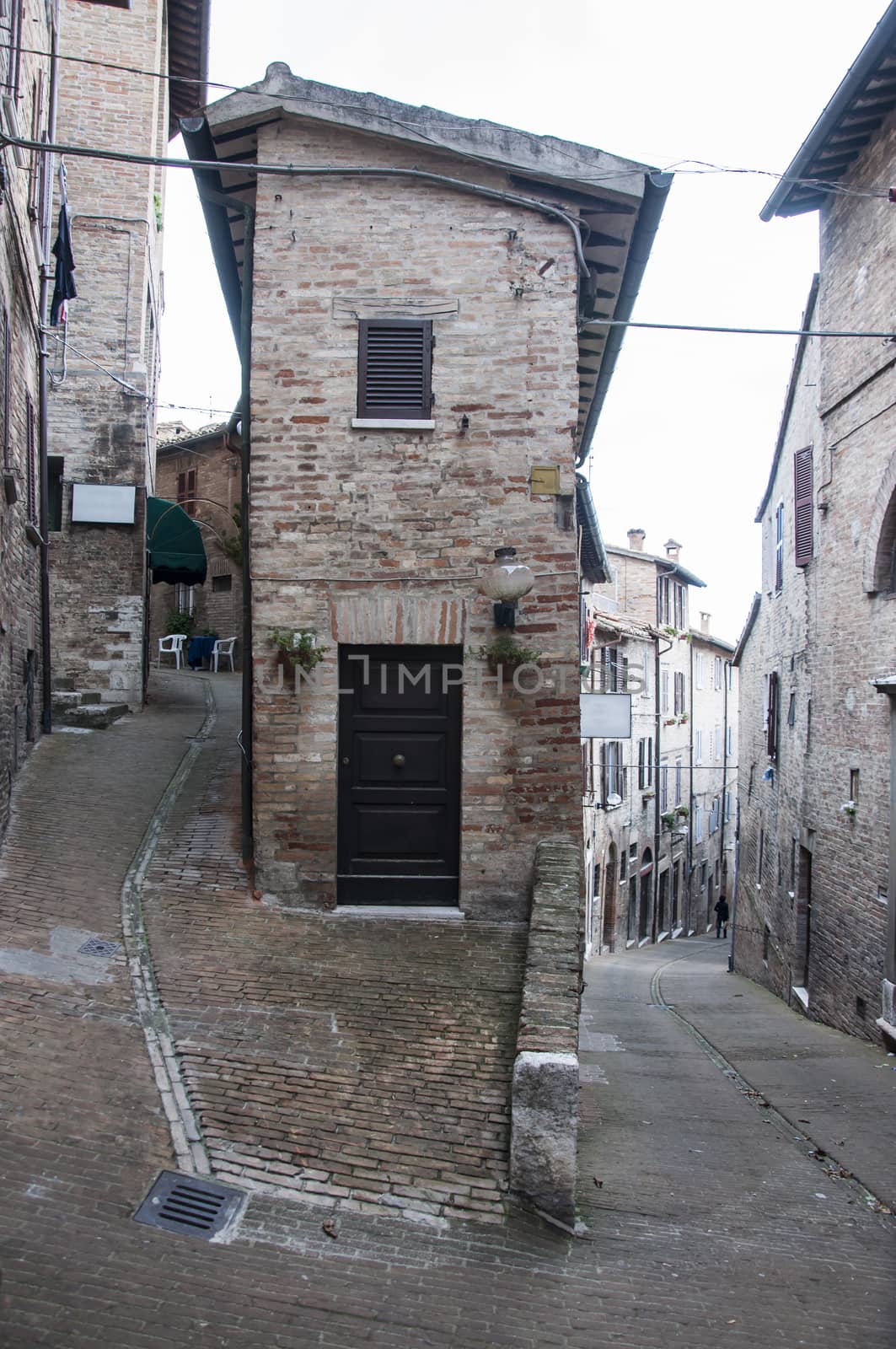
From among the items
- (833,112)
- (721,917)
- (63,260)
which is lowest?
(721,917)

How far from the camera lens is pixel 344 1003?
6.26m

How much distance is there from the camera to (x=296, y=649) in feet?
24.7

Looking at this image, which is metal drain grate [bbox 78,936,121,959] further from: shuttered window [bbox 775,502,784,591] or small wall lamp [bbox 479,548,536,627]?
shuttered window [bbox 775,502,784,591]

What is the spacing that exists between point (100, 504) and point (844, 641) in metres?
11.8

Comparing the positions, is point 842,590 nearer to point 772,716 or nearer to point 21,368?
point 772,716

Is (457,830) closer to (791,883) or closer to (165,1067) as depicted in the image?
(165,1067)

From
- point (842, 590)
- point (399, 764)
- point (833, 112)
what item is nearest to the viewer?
point (399, 764)

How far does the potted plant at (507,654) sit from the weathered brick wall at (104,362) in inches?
425

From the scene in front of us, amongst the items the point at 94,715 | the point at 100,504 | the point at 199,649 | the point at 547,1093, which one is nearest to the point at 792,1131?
the point at 547,1093

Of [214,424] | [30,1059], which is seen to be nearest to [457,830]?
[30,1059]

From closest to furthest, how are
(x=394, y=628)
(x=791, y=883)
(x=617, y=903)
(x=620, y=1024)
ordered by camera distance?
(x=394, y=628)
(x=620, y=1024)
(x=791, y=883)
(x=617, y=903)

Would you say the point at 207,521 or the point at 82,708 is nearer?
the point at 82,708

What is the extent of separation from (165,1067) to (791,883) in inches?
487

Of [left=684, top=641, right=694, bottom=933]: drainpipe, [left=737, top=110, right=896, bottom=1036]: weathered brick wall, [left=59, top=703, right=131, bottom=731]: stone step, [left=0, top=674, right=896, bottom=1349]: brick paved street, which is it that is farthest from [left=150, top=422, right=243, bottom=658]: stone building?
[left=0, top=674, right=896, bottom=1349]: brick paved street
